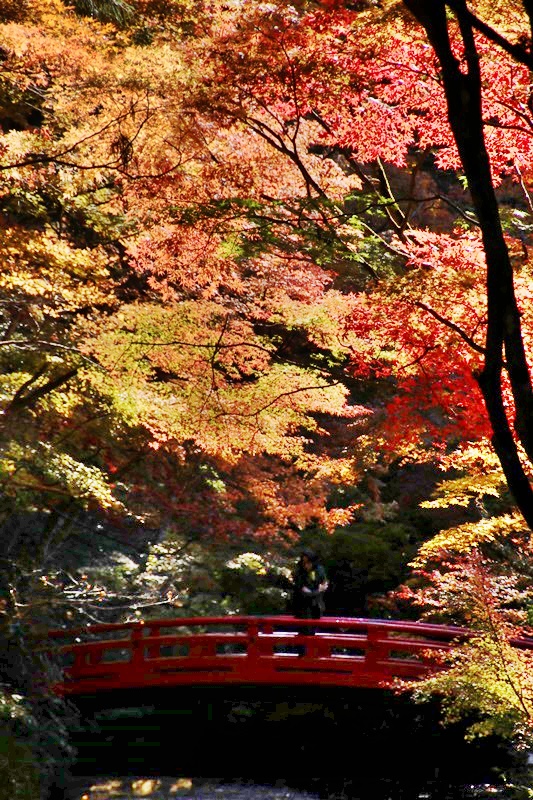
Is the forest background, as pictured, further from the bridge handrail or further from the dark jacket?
the dark jacket

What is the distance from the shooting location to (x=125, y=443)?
12.0 metres

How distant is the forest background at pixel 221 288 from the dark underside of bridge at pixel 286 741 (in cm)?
156

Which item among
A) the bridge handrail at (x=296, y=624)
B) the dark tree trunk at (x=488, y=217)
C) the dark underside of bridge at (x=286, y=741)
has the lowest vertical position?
the dark underside of bridge at (x=286, y=741)

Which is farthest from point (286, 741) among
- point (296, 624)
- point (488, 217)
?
point (488, 217)

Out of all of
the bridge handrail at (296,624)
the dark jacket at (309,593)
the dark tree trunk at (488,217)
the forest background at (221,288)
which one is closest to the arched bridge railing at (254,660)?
the bridge handrail at (296,624)

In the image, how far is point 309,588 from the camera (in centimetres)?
1125

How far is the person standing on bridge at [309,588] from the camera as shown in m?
11.2

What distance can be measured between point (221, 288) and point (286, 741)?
6.51m

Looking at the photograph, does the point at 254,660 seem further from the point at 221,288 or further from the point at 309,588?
the point at 221,288

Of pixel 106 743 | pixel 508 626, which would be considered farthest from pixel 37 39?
pixel 106 743

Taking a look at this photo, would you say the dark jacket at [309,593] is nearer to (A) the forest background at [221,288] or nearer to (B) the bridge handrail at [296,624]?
(B) the bridge handrail at [296,624]

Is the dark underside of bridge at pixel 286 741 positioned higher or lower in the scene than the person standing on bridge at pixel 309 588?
lower

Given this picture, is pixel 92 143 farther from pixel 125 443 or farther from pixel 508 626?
pixel 508 626

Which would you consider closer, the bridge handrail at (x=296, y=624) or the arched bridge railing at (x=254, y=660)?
the bridge handrail at (x=296, y=624)
